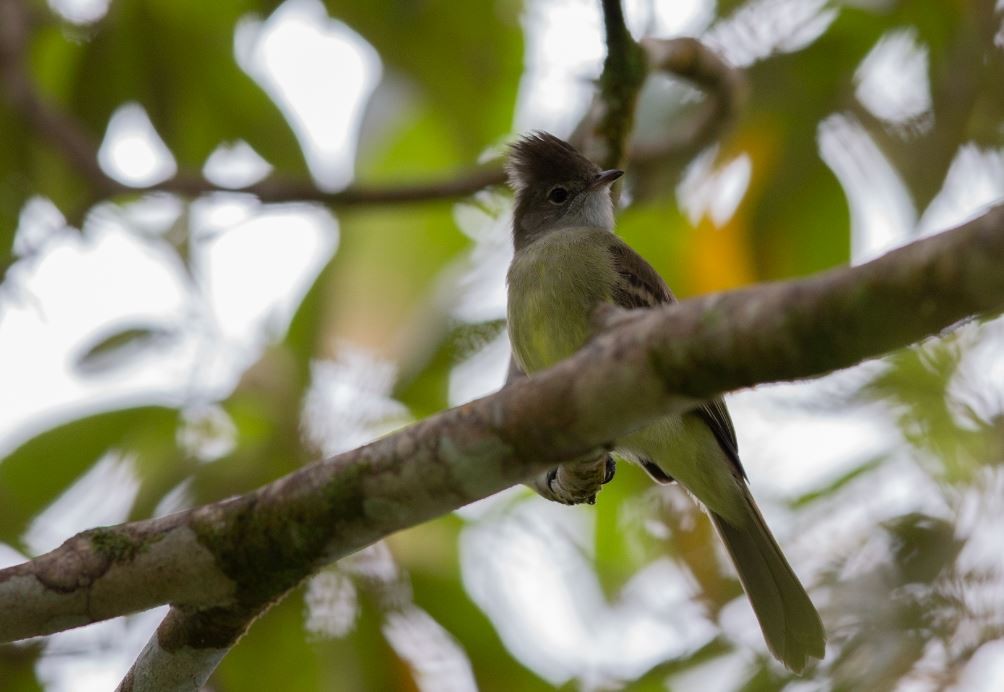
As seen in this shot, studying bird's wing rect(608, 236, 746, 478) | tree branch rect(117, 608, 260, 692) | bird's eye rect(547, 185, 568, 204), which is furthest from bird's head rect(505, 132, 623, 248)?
tree branch rect(117, 608, 260, 692)

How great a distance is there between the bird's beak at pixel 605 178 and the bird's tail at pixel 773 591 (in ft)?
4.01

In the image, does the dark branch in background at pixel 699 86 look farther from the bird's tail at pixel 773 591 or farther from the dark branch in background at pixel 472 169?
the bird's tail at pixel 773 591

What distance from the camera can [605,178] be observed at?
15.0ft

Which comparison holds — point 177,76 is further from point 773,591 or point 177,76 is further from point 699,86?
point 773,591

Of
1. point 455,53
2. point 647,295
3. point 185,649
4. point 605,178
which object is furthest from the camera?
point 455,53

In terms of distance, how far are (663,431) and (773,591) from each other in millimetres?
622

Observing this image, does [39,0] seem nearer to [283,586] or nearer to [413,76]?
[413,76]

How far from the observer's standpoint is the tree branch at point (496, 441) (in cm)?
180

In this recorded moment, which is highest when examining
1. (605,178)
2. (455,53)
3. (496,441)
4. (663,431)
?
(496,441)

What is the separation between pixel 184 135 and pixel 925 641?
4.01m

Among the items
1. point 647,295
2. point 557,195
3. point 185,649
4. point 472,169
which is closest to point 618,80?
point 647,295

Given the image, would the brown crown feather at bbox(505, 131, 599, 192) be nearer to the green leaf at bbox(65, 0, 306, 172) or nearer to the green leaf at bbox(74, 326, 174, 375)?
the green leaf at bbox(65, 0, 306, 172)

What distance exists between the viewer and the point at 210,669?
9.29ft

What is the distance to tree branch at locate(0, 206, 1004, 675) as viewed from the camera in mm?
1796
